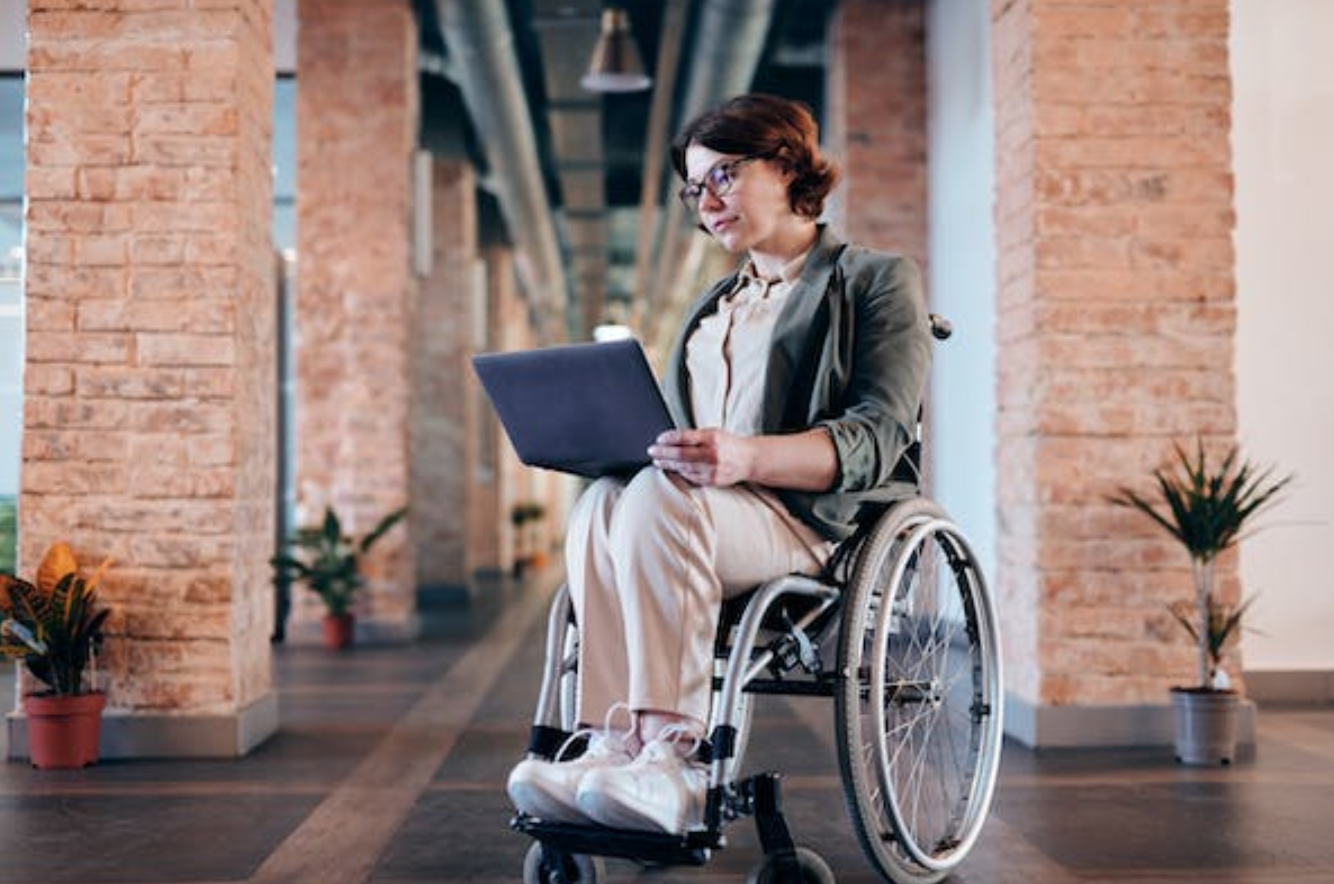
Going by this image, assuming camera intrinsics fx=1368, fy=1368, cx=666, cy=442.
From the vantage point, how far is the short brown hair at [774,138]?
7.20 ft

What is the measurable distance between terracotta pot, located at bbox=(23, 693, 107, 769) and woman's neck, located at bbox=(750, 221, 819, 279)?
235 cm

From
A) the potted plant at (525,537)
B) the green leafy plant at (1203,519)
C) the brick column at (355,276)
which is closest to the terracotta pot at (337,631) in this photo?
the brick column at (355,276)

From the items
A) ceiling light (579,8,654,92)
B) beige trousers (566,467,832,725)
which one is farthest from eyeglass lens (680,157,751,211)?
ceiling light (579,8,654,92)

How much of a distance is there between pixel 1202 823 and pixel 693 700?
150 centimetres

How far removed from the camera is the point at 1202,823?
2.84 m

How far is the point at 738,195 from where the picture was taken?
222 cm

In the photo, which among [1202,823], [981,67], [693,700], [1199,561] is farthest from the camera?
[981,67]

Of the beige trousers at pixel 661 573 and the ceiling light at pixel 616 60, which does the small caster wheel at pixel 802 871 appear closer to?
the beige trousers at pixel 661 573

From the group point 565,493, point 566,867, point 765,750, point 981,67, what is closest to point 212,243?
point 765,750

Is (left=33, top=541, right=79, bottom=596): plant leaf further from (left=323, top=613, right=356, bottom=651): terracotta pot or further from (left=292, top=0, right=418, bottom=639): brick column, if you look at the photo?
(left=292, top=0, right=418, bottom=639): brick column

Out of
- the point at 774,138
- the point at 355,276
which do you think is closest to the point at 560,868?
the point at 774,138

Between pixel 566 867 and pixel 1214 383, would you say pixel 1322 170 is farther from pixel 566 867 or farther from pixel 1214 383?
pixel 566 867

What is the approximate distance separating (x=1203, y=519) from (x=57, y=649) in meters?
3.04

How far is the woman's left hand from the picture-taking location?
6.31 ft
